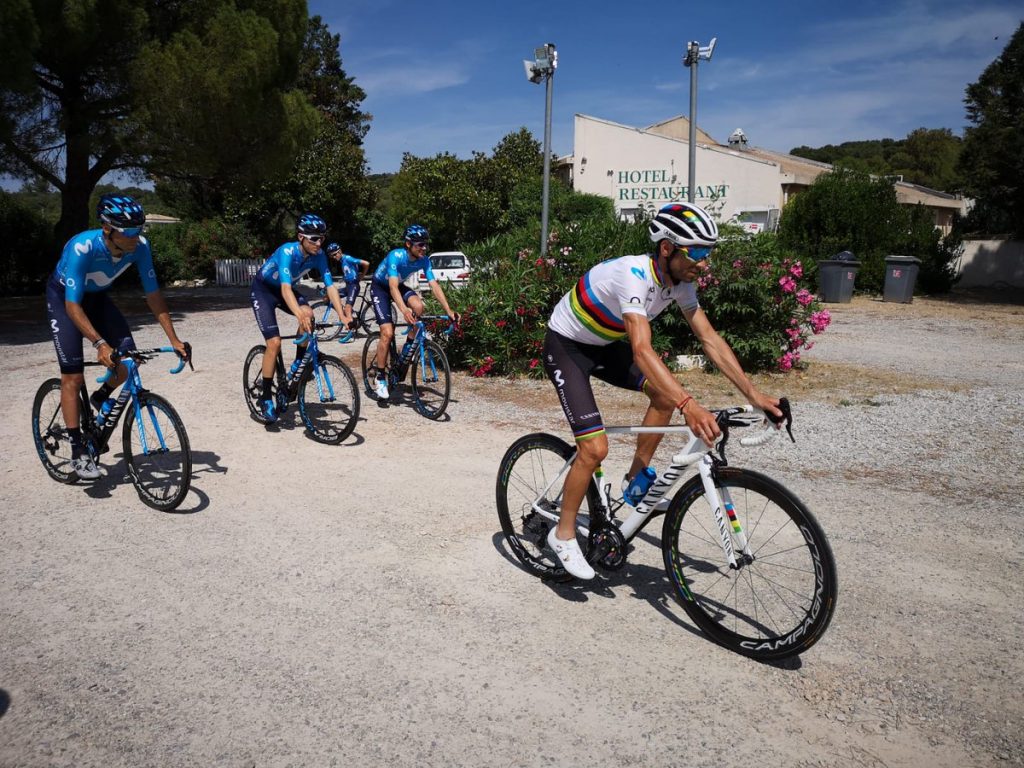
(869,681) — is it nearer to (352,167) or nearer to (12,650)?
(12,650)

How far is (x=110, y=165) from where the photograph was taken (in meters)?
20.8

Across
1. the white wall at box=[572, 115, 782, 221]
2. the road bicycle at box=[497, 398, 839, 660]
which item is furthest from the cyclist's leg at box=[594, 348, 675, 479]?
the white wall at box=[572, 115, 782, 221]

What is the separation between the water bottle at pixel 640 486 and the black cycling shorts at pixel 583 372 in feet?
1.05

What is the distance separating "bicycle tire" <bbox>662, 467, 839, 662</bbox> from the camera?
3174mm

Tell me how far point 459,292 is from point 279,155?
13.3 meters

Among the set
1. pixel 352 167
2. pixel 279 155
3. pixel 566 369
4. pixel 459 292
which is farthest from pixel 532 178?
pixel 566 369

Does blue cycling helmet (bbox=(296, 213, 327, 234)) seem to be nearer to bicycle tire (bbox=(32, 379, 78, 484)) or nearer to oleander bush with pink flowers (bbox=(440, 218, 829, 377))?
bicycle tire (bbox=(32, 379, 78, 484))

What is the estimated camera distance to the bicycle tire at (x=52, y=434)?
5.88 m

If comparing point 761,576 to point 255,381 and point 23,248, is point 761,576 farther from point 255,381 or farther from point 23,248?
point 23,248

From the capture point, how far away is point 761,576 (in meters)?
3.94

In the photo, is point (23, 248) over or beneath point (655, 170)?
beneath

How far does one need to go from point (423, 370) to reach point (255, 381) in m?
1.82

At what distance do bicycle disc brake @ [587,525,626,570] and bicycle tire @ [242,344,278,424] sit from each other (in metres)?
4.68

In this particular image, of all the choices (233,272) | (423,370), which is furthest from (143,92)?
(423,370)
